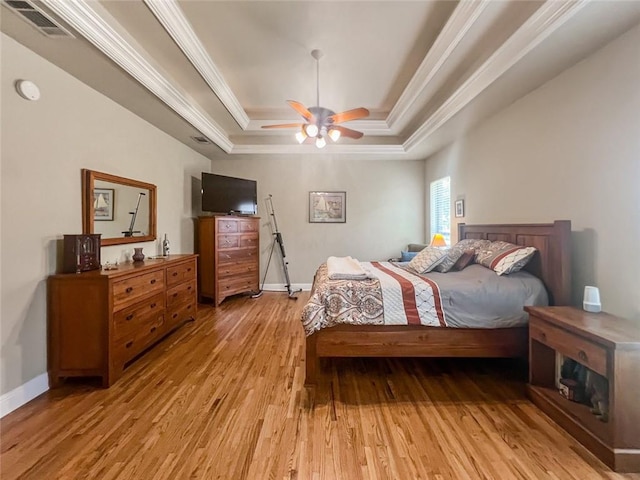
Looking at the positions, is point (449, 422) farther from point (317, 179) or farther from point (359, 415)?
point (317, 179)

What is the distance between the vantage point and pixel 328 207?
5.78m

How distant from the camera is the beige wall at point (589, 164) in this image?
1996 mm

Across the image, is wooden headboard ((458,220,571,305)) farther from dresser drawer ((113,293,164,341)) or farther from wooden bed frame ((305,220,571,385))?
dresser drawer ((113,293,164,341))

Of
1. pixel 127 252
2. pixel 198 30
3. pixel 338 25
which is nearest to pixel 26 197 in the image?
pixel 127 252

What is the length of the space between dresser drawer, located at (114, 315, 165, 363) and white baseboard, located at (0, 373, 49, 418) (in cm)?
50

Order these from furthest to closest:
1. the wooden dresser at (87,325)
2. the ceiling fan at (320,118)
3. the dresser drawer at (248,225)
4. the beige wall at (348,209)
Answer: the beige wall at (348,209)
the dresser drawer at (248,225)
the ceiling fan at (320,118)
the wooden dresser at (87,325)

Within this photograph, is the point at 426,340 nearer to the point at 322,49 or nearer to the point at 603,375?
the point at 603,375

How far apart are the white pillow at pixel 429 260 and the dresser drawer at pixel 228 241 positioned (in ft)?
9.89

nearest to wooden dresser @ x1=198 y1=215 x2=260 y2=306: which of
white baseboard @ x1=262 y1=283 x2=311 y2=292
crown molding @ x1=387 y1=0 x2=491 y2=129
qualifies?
white baseboard @ x1=262 y1=283 x2=311 y2=292

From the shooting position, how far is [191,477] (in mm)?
1473

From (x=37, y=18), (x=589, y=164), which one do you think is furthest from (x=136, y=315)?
(x=589, y=164)

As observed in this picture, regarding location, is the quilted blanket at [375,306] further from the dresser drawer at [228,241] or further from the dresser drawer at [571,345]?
the dresser drawer at [228,241]

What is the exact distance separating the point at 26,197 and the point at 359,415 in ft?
9.24

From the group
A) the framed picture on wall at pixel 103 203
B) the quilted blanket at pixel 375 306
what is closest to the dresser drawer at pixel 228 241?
the framed picture on wall at pixel 103 203
